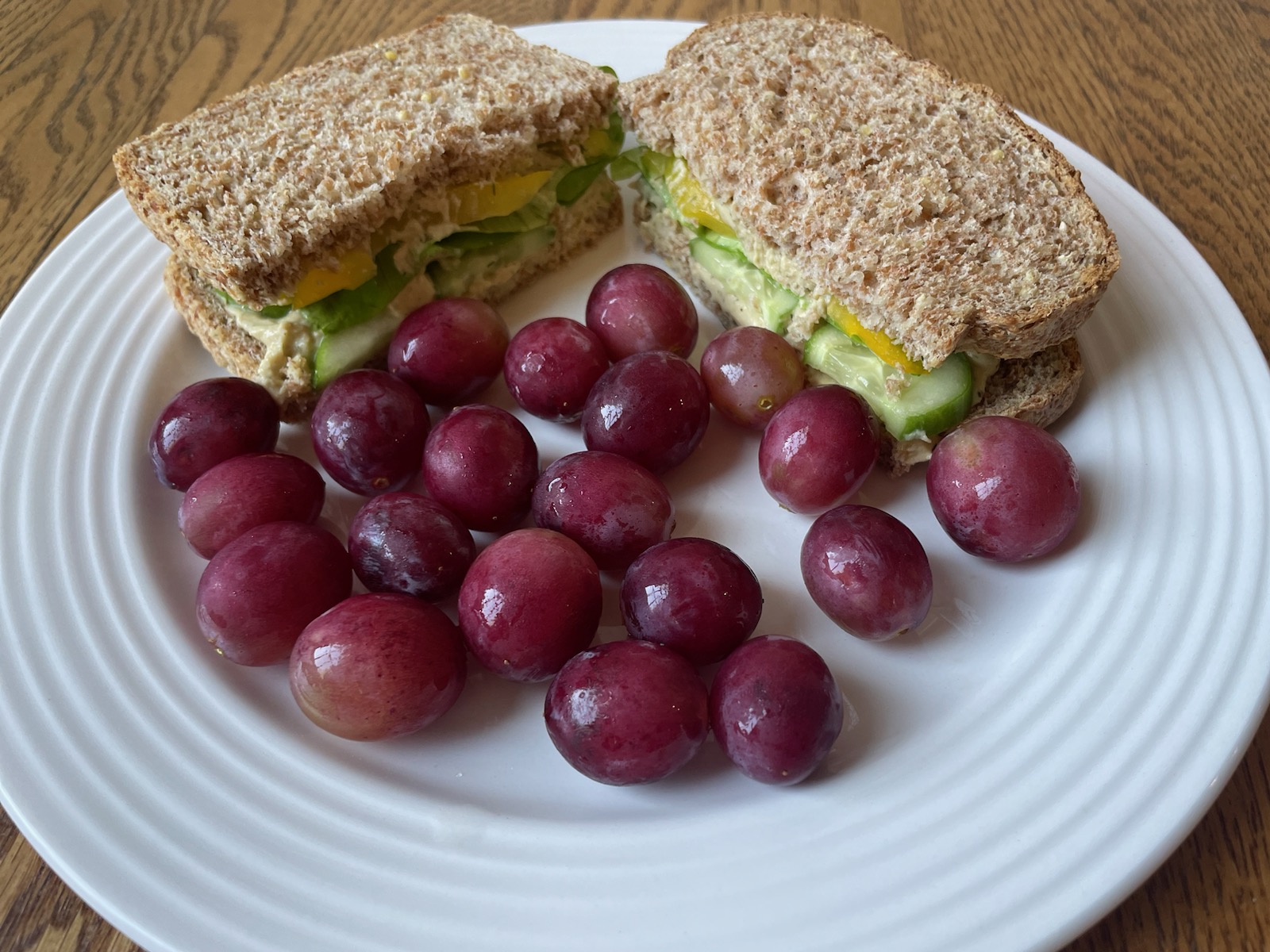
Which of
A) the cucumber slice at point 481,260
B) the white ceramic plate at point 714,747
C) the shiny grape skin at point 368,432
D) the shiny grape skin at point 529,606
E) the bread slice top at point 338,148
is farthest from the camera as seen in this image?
the cucumber slice at point 481,260

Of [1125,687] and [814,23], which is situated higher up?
[814,23]

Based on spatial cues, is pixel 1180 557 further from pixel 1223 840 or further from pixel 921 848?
pixel 921 848

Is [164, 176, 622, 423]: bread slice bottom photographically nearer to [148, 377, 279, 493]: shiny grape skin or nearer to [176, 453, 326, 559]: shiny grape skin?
[148, 377, 279, 493]: shiny grape skin

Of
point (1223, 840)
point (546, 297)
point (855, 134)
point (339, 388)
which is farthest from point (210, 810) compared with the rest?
point (855, 134)

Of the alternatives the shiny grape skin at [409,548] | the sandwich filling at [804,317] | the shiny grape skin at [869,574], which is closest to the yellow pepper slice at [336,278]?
the shiny grape skin at [409,548]

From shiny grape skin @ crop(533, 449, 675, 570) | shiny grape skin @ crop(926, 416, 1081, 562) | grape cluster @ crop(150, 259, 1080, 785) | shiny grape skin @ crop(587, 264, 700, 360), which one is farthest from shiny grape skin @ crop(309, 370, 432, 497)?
shiny grape skin @ crop(926, 416, 1081, 562)

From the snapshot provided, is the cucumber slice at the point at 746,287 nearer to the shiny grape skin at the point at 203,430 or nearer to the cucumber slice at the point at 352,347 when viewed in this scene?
the cucumber slice at the point at 352,347
